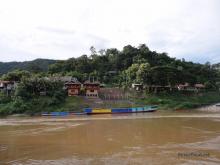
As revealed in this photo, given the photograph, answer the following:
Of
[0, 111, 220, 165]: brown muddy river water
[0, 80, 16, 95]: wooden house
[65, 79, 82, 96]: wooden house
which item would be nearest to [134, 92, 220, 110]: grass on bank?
[65, 79, 82, 96]: wooden house

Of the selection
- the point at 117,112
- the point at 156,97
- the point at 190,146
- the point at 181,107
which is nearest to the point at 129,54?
the point at 156,97

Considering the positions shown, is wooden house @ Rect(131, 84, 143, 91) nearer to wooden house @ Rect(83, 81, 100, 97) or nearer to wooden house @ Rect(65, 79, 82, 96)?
wooden house @ Rect(83, 81, 100, 97)

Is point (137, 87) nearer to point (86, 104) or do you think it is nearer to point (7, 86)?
point (86, 104)

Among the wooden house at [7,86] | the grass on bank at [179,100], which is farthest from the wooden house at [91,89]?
the wooden house at [7,86]

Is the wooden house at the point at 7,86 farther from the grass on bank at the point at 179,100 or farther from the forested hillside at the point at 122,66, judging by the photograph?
the grass on bank at the point at 179,100

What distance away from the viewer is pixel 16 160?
16.9m

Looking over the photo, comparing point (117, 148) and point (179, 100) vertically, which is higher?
point (179, 100)

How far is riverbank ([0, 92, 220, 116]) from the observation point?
50875 mm

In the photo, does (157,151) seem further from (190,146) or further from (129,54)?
(129,54)

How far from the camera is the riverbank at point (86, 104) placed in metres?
50.9

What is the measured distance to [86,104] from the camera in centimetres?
5409

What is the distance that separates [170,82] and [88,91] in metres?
17.3

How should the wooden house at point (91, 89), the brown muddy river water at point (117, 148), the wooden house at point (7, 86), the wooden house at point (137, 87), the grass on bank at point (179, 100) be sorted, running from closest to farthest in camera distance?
the brown muddy river water at point (117, 148) < the grass on bank at point (179, 100) < the wooden house at point (7, 86) < the wooden house at point (91, 89) < the wooden house at point (137, 87)

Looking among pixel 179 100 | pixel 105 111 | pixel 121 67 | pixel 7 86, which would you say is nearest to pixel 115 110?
pixel 105 111
